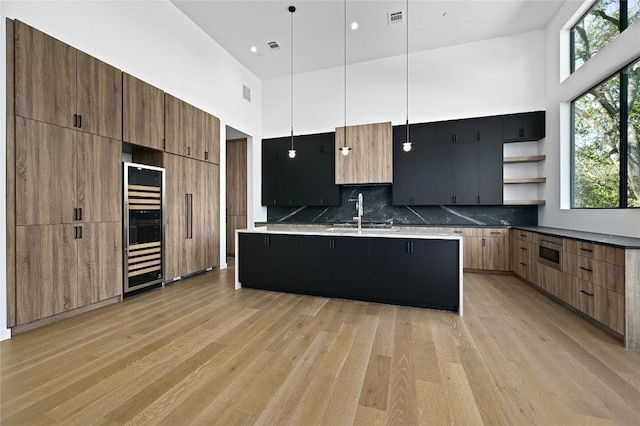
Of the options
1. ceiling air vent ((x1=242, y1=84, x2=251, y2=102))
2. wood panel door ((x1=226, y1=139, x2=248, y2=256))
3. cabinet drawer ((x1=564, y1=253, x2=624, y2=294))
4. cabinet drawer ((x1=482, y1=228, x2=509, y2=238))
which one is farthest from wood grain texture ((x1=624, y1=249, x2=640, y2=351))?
ceiling air vent ((x1=242, y1=84, x2=251, y2=102))

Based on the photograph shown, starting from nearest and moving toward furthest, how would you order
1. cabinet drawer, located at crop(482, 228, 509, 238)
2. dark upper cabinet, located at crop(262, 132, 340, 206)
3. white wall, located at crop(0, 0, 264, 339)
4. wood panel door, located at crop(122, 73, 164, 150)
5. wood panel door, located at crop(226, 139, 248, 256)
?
white wall, located at crop(0, 0, 264, 339), wood panel door, located at crop(122, 73, 164, 150), cabinet drawer, located at crop(482, 228, 509, 238), dark upper cabinet, located at crop(262, 132, 340, 206), wood panel door, located at crop(226, 139, 248, 256)

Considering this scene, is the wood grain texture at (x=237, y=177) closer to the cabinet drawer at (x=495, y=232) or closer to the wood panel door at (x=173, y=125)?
the wood panel door at (x=173, y=125)

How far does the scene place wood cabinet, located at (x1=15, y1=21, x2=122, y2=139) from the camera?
250cm

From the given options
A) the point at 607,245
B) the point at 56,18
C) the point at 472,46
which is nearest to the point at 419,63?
the point at 472,46

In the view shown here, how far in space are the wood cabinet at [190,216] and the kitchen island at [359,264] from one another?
1068 millimetres

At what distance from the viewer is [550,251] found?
3508 mm

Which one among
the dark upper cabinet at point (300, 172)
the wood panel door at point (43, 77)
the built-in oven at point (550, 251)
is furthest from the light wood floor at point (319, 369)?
the dark upper cabinet at point (300, 172)

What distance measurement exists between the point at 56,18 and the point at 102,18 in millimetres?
565

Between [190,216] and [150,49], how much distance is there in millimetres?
2496

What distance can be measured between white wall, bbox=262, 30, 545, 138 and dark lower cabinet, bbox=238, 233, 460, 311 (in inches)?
134

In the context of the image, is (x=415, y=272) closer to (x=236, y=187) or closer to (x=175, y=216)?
(x=175, y=216)

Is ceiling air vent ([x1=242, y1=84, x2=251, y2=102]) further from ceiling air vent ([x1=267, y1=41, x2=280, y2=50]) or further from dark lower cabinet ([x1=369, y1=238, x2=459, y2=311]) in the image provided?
dark lower cabinet ([x1=369, y1=238, x2=459, y2=311])

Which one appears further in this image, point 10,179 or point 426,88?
point 426,88

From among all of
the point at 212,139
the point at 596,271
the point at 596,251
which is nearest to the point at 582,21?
the point at 596,251
